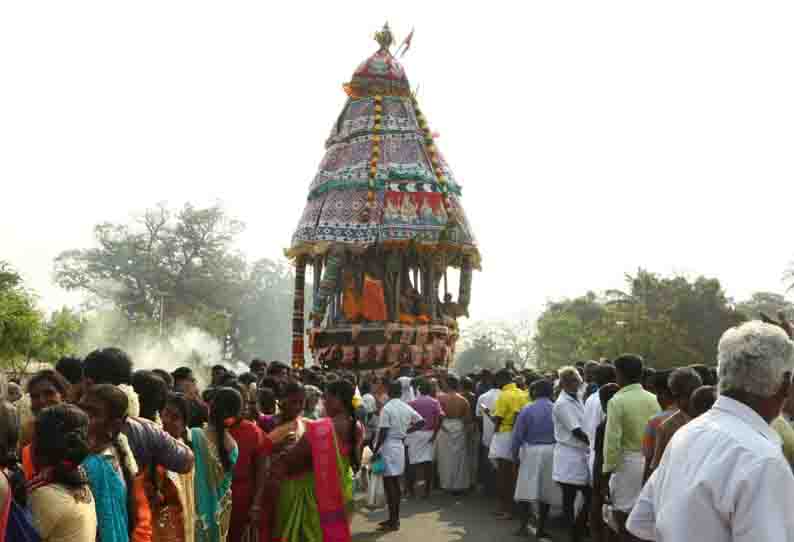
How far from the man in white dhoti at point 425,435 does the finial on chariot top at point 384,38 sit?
1400 cm

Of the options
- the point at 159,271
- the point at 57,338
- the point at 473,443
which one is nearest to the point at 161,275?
the point at 159,271

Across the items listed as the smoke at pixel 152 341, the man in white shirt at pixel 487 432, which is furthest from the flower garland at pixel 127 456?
the smoke at pixel 152 341

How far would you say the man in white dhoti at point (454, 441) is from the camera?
1361 centimetres

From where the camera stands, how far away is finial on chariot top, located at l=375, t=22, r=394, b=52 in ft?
81.3

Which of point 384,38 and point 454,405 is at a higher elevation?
point 384,38

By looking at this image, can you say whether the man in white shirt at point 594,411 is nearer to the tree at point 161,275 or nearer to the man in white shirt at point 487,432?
the man in white shirt at point 487,432

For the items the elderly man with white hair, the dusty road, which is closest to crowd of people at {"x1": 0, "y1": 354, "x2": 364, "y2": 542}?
the elderly man with white hair

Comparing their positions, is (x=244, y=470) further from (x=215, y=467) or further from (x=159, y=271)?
(x=159, y=271)

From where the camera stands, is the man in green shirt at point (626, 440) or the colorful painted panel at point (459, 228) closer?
the man in green shirt at point (626, 440)

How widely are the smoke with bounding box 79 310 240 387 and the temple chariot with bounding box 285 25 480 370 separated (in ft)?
69.5

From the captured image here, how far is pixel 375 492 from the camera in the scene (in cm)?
1251

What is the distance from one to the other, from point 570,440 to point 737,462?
660 centimetres

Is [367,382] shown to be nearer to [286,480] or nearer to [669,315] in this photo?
[286,480]

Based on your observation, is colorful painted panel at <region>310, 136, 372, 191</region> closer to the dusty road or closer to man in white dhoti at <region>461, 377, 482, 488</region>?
man in white dhoti at <region>461, 377, 482, 488</region>
